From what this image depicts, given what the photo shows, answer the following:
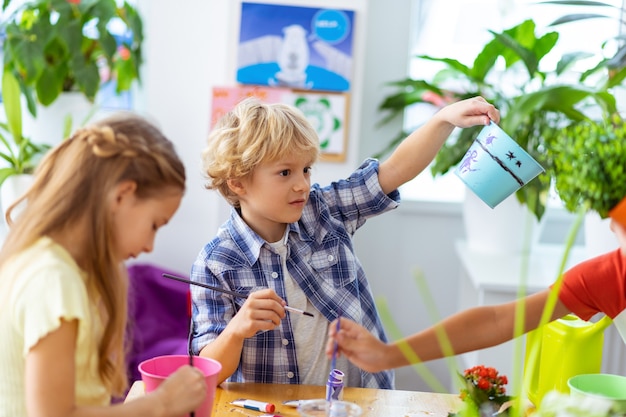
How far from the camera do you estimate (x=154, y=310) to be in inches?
126

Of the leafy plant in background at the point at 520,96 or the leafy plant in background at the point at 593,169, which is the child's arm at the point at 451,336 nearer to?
the leafy plant in background at the point at 593,169

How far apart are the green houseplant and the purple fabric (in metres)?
0.71

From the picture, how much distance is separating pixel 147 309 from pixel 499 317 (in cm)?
194

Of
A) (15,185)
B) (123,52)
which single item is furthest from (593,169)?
(123,52)

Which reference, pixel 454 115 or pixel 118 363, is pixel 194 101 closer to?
pixel 454 115

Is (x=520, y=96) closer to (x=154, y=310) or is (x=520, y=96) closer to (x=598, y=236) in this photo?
(x=598, y=236)

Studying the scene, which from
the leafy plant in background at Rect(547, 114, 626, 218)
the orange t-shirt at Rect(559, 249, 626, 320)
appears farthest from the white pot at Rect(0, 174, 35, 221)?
the leafy plant in background at Rect(547, 114, 626, 218)

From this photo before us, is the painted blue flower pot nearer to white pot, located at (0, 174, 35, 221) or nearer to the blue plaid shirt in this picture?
the blue plaid shirt

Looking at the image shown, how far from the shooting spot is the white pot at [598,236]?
2256 millimetres

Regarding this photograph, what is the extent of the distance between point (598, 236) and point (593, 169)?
126 centimetres

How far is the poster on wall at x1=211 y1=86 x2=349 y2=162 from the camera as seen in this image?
2.99 meters

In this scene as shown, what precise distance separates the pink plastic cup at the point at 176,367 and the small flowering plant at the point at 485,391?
0.38 m

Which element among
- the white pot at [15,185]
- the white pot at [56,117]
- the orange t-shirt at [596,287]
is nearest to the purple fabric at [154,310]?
the white pot at [15,185]

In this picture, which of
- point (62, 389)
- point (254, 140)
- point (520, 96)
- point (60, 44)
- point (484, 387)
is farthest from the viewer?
point (60, 44)
